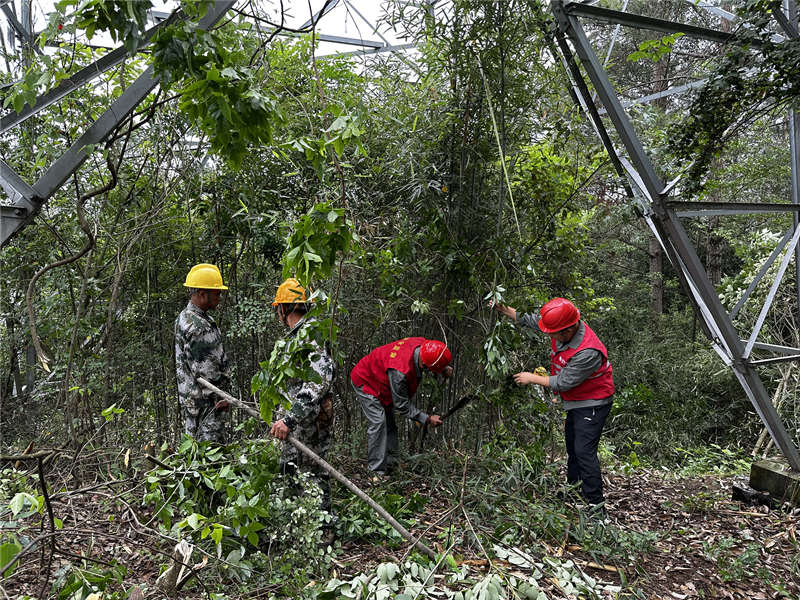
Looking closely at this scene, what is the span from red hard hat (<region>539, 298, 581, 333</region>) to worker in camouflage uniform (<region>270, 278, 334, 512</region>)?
1.52m

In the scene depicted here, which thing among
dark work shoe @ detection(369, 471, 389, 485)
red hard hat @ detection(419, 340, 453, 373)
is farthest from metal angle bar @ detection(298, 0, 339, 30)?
dark work shoe @ detection(369, 471, 389, 485)

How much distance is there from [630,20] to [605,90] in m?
0.43

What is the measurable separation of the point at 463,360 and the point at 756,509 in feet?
8.69

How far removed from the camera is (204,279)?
3.89m

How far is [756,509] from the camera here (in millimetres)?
4457

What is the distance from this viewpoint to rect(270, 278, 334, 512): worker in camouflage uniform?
11.3 ft

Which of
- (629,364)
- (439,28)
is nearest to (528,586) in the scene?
(439,28)

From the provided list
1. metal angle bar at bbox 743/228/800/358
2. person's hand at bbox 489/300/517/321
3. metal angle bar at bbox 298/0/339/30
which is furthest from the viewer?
metal angle bar at bbox 743/228/800/358

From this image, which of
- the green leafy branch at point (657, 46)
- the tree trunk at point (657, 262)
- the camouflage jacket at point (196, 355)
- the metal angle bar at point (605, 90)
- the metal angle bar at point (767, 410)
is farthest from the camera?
the tree trunk at point (657, 262)

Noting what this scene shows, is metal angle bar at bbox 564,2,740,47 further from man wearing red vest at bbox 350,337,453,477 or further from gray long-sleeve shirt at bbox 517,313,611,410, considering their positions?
man wearing red vest at bbox 350,337,453,477

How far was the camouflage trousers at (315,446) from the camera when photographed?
3.54 metres

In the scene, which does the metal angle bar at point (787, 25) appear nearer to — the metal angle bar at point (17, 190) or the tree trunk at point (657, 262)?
the metal angle bar at point (17, 190)

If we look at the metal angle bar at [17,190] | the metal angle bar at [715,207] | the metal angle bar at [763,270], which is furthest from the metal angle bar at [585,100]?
the metal angle bar at [17,190]

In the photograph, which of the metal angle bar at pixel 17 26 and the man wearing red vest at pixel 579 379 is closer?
the metal angle bar at pixel 17 26
